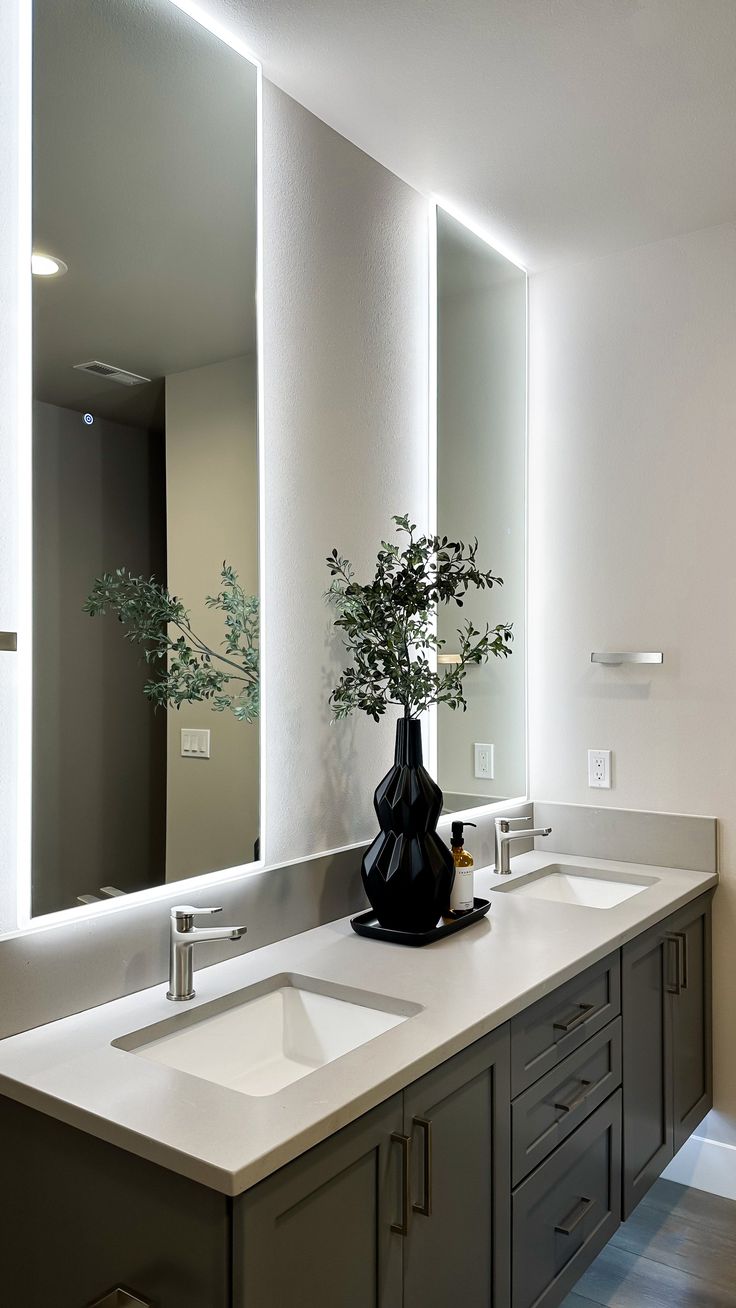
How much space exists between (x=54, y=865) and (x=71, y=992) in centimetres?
20

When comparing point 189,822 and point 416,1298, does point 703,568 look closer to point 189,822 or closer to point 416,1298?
point 189,822

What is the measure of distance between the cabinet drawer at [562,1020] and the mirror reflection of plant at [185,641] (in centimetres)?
78

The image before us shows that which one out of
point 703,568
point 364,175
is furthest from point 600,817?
point 364,175

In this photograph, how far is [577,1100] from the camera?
1.79m

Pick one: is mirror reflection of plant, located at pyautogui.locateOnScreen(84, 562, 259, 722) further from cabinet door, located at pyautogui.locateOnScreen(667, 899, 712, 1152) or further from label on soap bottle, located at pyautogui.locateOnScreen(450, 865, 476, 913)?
cabinet door, located at pyautogui.locateOnScreen(667, 899, 712, 1152)

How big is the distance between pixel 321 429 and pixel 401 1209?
1.51 m

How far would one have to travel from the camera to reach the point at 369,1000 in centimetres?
155

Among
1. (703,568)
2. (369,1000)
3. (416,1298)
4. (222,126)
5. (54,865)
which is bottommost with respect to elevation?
(416,1298)

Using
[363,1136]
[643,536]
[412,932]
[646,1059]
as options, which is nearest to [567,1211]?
[646,1059]

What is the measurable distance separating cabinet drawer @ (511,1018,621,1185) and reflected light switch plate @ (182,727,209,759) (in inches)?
32.6

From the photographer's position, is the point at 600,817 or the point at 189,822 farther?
the point at 600,817

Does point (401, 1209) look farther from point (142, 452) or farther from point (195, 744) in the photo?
point (142, 452)

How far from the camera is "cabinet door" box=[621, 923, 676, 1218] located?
2043 mm

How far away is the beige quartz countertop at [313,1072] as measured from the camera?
42.6 inches
